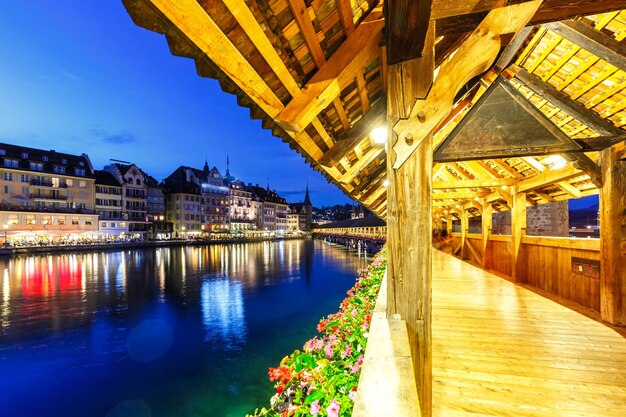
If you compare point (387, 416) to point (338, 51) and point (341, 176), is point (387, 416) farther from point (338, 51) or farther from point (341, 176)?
point (341, 176)

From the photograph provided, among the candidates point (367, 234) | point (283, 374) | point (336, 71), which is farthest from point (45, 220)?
point (336, 71)

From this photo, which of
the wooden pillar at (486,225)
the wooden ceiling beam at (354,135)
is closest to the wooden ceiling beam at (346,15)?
the wooden ceiling beam at (354,135)

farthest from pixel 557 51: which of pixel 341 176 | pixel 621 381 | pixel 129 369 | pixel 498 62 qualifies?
pixel 129 369

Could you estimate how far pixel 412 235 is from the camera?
8.20 ft

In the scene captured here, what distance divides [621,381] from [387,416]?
11.8 ft

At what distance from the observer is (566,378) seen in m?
3.41

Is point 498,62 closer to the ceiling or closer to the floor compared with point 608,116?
closer to the ceiling

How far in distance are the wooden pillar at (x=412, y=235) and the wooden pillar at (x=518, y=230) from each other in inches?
311

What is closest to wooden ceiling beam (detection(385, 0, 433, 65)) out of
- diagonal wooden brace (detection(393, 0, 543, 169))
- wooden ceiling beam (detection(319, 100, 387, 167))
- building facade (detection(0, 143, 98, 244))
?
diagonal wooden brace (detection(393, 0, 543, 169))

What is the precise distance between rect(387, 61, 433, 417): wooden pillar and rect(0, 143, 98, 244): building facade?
57881 millimetres

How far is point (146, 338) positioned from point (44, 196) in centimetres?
4690

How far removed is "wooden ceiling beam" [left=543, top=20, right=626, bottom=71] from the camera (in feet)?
12.7

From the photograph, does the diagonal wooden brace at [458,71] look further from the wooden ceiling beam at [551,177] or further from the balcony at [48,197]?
the balcony at [48,197]

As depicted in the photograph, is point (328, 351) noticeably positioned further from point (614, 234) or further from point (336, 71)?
point (614, 234)
